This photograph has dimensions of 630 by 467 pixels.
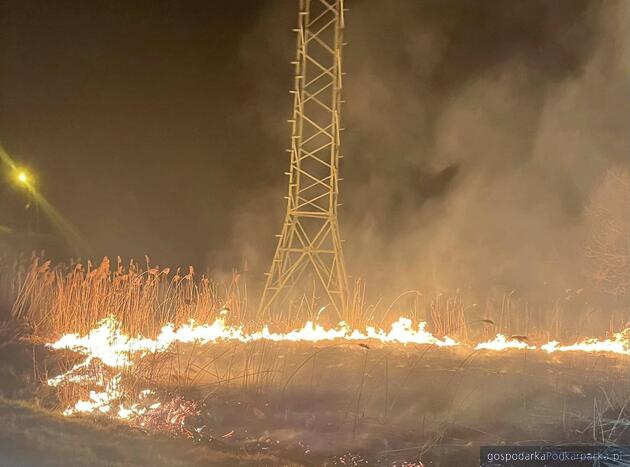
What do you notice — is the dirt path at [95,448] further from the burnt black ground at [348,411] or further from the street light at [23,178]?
the street light at [23,178]

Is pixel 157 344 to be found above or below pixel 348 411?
above

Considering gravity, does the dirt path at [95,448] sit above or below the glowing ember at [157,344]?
below

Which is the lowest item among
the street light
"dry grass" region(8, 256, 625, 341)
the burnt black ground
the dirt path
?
the dirt path

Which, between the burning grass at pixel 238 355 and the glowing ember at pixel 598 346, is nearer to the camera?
the burning grass at pixel 238 355

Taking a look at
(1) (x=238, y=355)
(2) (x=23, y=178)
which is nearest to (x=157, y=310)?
(1) (x=238, y=355)

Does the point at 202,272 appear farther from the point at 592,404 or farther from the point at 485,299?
the point at 592,404

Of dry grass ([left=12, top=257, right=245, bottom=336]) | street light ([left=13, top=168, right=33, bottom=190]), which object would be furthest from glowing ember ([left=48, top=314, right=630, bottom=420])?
street light ([left=13, top=168, right=33, bottom=190])

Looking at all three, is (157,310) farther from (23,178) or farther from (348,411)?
(23,178)

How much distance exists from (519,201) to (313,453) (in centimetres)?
697

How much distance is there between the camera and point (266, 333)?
23.0 feet

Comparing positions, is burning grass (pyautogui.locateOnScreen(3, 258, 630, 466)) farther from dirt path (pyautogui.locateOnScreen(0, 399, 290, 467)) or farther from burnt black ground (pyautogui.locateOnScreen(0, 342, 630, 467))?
dirt path (pyautogui.locateOnScreen(0, 399, 290, 467))

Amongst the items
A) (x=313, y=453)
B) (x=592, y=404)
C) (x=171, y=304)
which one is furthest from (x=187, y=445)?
(x=592, y=404)

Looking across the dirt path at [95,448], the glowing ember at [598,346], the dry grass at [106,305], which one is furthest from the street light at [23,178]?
the glowing ember at [598,346]

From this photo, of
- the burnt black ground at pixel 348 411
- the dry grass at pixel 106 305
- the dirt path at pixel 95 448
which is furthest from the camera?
the dry grass at pixel 106 305
